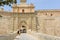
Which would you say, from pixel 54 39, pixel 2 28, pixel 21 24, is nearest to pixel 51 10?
pixel 21 24

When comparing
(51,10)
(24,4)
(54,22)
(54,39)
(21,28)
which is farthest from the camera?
(51,10)

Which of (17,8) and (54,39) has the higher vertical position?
(54,39)

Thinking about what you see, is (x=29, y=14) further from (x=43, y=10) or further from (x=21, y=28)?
(x=43, y=10)

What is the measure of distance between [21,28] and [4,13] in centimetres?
762

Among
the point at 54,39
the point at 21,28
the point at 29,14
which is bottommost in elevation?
the point at 21,28

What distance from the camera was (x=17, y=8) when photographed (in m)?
44.1

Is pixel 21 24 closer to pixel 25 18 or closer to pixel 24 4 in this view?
pixel 25 18

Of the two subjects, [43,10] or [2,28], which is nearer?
[2,28]

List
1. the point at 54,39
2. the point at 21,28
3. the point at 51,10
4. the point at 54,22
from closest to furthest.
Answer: the point at 54,39 → the point at 54,22 → the point at 21,28 → the point at 51,10

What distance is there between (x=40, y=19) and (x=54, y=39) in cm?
3187

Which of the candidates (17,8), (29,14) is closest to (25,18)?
(29,14)

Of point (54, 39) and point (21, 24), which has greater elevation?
point (54, 39)

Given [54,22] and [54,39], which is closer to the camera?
[54,39]

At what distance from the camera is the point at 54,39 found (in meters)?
7.73
